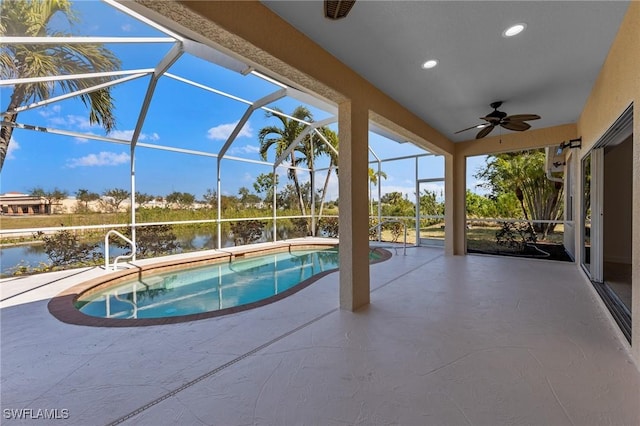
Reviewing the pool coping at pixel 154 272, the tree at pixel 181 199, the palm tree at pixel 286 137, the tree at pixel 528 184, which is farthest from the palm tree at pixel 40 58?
the tree at pixel 528 184

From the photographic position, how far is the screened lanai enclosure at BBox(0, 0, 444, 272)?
4.40 meters

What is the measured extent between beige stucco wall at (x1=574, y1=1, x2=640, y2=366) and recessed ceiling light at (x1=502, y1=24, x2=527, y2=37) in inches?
29.4

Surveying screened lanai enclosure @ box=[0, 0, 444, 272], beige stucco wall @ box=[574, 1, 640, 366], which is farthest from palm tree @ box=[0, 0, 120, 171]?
beige stucco wall @ box=[574, 1, 640, 366]

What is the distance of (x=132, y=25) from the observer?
442cm

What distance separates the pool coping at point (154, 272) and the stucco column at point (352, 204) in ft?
3.57

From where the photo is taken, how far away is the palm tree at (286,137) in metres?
9.96

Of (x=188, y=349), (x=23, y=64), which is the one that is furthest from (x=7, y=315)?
(x=23, y=64)

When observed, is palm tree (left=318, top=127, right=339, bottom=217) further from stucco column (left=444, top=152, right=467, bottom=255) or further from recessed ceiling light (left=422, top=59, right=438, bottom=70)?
recessed ceiling light (left=422, top=59, right=438, bottom=70)

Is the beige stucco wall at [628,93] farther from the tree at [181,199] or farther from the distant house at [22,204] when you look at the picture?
the distant house at [22,204]

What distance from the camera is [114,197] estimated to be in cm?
629

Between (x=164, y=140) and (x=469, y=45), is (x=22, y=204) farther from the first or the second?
(x=469, y=45)

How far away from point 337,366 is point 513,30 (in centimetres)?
348

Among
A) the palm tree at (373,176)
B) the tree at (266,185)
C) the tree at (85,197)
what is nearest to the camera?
the tree at (85,197)

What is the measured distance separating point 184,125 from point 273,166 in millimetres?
2883
